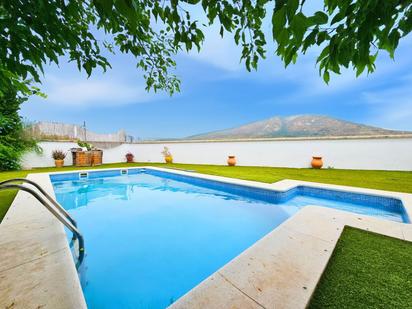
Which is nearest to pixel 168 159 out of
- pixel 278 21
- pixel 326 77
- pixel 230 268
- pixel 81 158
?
pixel 81 158

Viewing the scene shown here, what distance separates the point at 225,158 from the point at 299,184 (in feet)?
21.4

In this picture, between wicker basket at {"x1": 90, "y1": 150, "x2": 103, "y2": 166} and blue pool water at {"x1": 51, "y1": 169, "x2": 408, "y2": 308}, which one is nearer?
blue pool water at {"x1": 51, "y1": 169, "x2": 408, "y2": 308}

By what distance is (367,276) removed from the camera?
5.00 feet

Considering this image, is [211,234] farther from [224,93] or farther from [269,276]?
[224,93]

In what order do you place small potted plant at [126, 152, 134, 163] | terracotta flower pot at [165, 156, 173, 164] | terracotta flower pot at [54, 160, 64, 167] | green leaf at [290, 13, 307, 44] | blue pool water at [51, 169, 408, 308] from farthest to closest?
1. small potted plant at [126, 152, 134, 163]
2. terracotta flower pot at [165, 156, 173, 164]
3. terracotta flower pot at [54, 160, 64, 167]
4. blue pool water at [51, 169, 408, 308]
5. green leaf at [290, 13, 307, 44]

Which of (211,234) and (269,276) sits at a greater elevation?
(269,276)

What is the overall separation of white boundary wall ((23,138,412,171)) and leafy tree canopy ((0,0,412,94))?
8.96m

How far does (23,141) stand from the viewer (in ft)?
30.9

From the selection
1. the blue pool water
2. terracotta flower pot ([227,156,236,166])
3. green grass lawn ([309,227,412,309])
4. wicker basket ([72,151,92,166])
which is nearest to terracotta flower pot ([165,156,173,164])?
terracotta flower pot ([227,156,236,166])

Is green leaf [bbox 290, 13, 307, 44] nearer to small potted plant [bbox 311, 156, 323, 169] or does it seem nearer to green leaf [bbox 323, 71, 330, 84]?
green leaf [bbox 323, 71, 330, 84]

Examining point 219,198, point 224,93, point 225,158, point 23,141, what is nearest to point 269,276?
point 219,198

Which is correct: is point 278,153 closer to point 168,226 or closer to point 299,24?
point 168,226

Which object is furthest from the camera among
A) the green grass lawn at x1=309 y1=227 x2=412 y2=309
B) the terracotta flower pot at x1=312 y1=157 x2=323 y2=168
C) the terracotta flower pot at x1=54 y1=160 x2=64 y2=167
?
the terracotta flower pot at x1=54 y1=160 x2=64 y2=167

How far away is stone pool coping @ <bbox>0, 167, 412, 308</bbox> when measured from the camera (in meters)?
1.28
